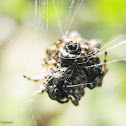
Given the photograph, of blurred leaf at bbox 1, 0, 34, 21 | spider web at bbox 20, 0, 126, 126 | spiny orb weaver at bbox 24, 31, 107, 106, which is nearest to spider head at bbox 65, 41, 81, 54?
spiny orb weaver at bbox 24, 31, 107, 106

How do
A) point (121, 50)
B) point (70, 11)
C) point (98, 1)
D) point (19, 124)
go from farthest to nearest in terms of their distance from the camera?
point (70, 11) → point (98, 1) → point (121, 50) → point (19, 124)

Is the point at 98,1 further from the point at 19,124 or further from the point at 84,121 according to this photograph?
the point at 19,124

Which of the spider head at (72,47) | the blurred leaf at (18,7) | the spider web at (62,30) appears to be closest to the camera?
the spider head at (72,47)

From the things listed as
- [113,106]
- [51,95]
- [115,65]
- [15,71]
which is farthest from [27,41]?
[51,95]

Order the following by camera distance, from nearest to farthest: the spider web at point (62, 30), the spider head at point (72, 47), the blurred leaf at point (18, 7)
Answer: the spider head at point (72, 47), the spider web at point (62, 30), the blurred leaf at point (18, 7)

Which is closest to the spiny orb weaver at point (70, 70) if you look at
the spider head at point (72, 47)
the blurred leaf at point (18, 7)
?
the spider head at point (72, 47)

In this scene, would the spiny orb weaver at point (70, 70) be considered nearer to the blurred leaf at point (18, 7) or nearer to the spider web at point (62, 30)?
the spider web at point (62, 30)

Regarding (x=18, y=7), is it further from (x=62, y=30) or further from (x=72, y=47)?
(x=72, y=47)
